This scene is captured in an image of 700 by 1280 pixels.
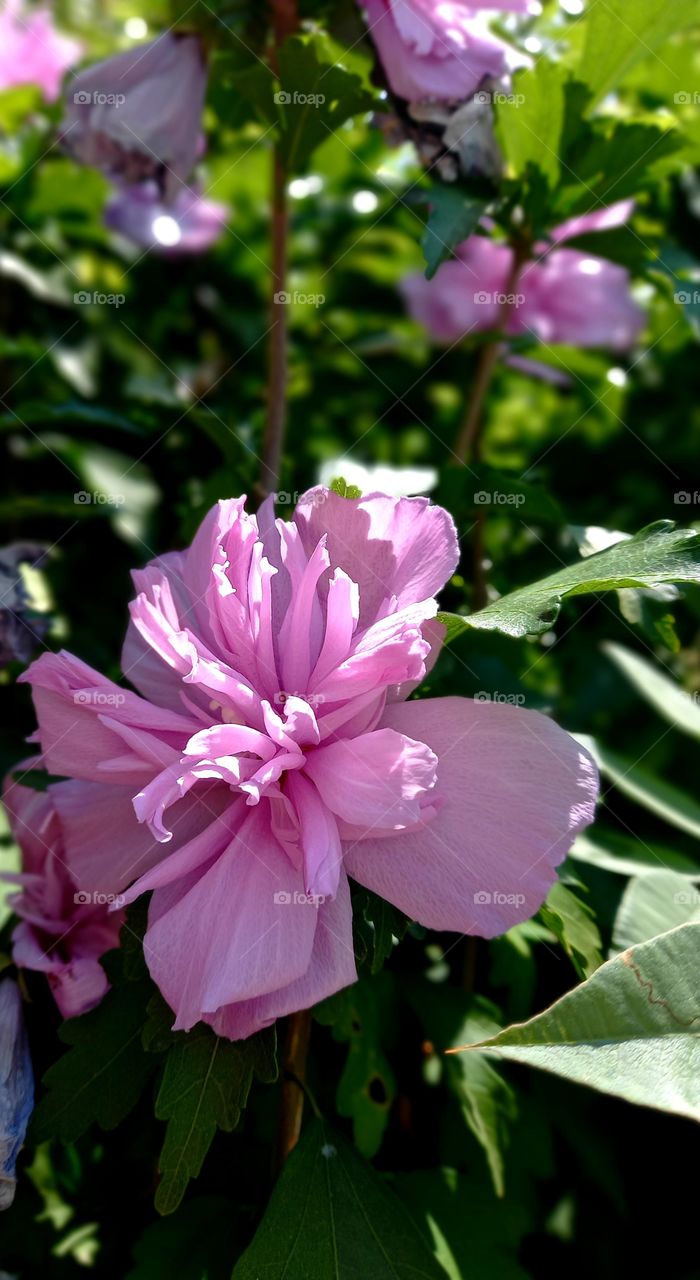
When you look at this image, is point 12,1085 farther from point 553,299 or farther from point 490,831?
point 553,299

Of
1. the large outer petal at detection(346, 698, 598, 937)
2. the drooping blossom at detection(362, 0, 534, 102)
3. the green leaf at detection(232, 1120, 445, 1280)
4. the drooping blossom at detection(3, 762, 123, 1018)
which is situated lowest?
the green leaf at detection(232, 1120, 445, 1280)

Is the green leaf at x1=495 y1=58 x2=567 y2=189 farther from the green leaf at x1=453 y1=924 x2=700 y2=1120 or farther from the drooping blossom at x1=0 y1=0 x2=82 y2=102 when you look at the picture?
the drooping blossom at x1=0 y1=0 x2=82 y2=102

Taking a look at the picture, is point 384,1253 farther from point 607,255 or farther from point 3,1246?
point 607,255

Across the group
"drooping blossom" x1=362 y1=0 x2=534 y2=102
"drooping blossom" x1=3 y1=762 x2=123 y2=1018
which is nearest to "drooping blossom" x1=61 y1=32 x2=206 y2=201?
"drooping blossom" x1=362 y1=0 x2=534 y2=102

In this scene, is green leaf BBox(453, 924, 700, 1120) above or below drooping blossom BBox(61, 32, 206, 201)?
below

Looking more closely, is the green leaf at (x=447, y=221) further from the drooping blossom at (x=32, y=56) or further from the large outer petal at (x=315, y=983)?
the drooping blossom at (x=32, y=56)

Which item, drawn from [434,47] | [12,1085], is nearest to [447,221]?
[434,47]
